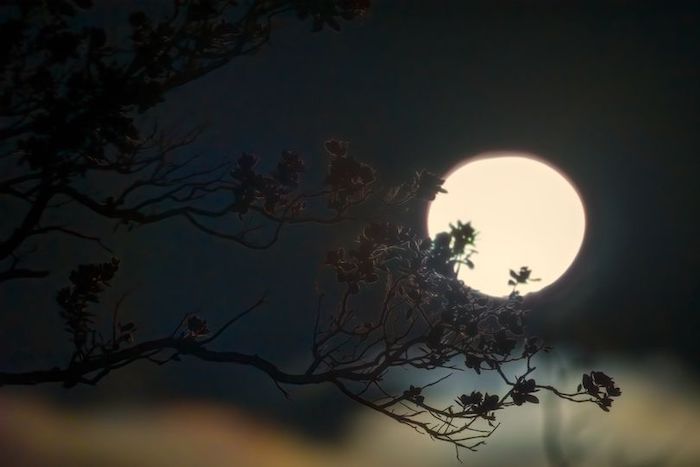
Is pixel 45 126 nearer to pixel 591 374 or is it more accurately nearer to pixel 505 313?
pixel 505 313

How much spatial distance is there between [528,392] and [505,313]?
609mm

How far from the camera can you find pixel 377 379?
446cm

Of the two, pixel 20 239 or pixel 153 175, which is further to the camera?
pixel 153 175

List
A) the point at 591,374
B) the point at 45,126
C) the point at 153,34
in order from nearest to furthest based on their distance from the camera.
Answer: the point at 45,126
the point at 153,34
the point at 591,374

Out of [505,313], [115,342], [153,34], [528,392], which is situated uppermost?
[153,34]

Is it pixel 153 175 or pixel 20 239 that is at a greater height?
pixel 153 175

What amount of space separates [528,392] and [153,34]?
11.9ft

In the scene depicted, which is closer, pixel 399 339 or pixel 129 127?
pixel 129 127

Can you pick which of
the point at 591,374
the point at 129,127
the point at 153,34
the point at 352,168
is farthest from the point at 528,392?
the point at 153,34

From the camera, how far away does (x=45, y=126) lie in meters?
4.04

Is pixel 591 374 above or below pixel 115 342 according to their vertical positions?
above

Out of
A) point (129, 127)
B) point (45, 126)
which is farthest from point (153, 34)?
point (45, 126)

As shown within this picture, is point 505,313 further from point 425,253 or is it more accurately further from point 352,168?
point 352,168

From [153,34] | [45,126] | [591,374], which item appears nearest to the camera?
[45,126]
